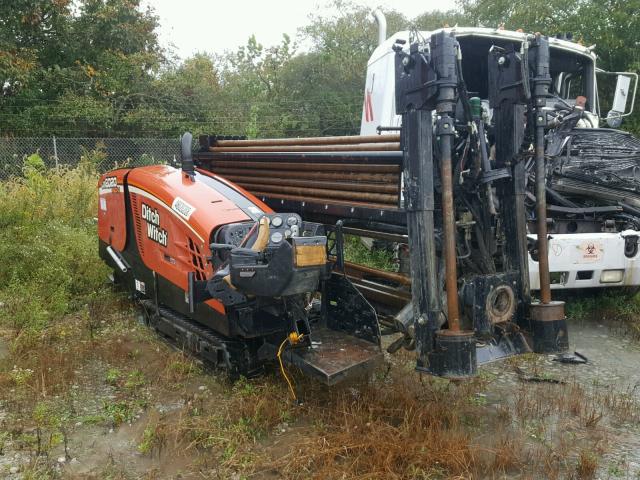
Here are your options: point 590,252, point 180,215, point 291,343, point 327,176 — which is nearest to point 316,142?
point 327,176

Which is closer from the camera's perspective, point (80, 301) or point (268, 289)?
point (268, 289)

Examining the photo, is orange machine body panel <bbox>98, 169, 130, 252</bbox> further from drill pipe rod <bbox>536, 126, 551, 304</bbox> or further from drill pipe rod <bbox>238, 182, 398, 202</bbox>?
drill pipe rod <bbox>536, 126, 551, 304</bbox>

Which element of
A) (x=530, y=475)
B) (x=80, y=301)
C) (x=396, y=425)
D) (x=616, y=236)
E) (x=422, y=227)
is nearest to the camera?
(x=530, y=475)

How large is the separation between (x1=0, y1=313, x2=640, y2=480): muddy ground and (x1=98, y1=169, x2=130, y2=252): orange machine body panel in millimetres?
1132

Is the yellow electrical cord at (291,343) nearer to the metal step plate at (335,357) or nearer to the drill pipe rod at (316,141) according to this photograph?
the metal step plate at (335,357)

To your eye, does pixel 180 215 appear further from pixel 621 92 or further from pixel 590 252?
pixel 621 92

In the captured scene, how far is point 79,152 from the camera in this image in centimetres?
1309

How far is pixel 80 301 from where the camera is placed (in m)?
6.33

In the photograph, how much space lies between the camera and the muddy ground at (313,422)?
10.5 ft

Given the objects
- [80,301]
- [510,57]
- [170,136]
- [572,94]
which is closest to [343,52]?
[170,136]

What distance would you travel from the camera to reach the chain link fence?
40.2 feet

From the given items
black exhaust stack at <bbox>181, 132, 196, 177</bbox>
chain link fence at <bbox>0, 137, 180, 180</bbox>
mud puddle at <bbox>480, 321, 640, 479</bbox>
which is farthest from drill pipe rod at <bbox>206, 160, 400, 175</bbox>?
chain link fence at <bbox>0, 137, 180, 180</bbox>

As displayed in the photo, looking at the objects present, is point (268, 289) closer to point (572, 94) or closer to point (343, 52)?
point (572, 94)

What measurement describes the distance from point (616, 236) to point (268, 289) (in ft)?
10.6
